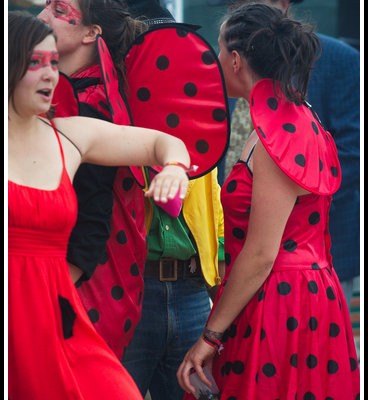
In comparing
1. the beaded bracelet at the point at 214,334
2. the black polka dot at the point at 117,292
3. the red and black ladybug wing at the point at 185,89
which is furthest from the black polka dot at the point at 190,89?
the beaded bracelet at the point at 214,334

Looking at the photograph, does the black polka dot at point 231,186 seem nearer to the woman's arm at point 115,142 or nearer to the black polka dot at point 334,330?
the woman's arm at point 115,142

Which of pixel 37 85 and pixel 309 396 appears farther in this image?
pixel 309 396

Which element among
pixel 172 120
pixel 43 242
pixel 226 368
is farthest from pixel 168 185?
pixel 226 368

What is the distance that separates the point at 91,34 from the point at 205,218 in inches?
34.7

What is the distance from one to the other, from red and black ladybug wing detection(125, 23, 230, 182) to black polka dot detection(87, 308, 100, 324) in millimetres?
514

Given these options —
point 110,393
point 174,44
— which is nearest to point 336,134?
point 174,44

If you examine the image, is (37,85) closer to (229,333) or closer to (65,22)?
(65,22)

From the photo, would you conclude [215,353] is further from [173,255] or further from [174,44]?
[174,44]

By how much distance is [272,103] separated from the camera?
138 inches

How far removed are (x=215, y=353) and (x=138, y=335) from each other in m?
0.34

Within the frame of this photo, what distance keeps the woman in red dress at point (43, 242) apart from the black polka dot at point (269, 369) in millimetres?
561

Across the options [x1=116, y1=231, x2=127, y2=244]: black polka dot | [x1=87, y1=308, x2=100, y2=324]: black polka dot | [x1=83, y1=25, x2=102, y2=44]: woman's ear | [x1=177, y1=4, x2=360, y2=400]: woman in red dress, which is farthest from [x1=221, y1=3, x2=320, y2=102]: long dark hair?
[x1=87, y1=308, x2=100, y2=324]: black polka dot

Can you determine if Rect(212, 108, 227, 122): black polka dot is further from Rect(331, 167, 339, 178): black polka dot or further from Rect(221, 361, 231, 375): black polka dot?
Rect(221, 361, 231, 375): black polka dot

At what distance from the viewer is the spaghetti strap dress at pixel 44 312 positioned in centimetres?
285
